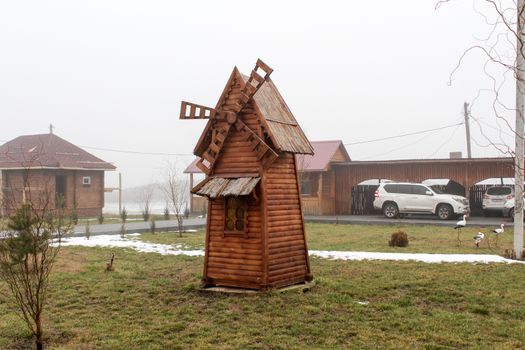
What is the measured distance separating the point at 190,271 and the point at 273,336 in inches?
226

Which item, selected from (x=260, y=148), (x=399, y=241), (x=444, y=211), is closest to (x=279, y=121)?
(x=260, y=148)

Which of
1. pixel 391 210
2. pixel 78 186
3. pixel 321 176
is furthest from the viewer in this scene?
pixel 78 186

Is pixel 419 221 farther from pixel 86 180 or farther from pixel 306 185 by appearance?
pixel 86 180

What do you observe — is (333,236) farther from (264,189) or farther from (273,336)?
(273,336)

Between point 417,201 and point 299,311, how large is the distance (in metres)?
19.5

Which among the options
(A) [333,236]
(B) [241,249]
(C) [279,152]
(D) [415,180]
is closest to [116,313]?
(B) [241,249]

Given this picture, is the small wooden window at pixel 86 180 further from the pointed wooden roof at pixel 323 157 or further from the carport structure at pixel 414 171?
the carport structure at pixel 414 171

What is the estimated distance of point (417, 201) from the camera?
26.2 meters

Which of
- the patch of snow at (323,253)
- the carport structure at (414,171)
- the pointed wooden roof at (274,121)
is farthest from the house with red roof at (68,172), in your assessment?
the pointed wooden roof at (274,121)

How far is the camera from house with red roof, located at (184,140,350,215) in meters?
30.6

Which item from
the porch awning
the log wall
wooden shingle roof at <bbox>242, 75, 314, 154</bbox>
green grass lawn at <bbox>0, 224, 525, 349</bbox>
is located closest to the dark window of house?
green grass lawn at <bbox>0, 224, 525, 349</bbox>

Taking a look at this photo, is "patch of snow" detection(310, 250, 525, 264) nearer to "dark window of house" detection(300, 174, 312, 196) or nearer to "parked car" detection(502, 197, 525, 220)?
"parked car" detection(502, 197, 525, 220)

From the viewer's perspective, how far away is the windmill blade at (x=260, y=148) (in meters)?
A: 9.34

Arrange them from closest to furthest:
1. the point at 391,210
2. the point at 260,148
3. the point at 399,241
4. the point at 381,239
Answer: the point at 260,148, the point at 399,241, the point at 381,239, the point at 391,210
